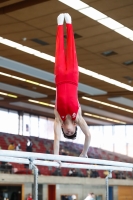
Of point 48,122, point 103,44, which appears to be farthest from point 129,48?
point 48,122

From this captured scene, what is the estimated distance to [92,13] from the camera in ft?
42.9

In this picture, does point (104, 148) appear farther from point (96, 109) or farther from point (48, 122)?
point (96, 109)

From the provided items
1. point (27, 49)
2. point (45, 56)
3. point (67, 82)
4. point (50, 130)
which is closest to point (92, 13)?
point (27, 49)

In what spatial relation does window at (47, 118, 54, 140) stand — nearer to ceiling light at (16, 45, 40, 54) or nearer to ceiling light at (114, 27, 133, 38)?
ceiling light at (16, 45, 40, 54)

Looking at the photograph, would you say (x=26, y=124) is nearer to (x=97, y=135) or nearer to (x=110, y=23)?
(x=97, y=135)

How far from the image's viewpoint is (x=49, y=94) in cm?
2648

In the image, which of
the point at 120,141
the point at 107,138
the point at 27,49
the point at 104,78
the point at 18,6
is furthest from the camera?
the point at 107,138

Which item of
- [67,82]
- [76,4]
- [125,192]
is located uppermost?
[76,4]

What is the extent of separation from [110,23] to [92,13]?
3.45 ft

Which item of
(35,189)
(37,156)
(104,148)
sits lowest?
(35,189)

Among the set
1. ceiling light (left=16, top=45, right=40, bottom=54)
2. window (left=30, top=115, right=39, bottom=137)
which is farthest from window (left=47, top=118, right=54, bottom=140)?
ceiling light (left=16, top=45, right=40, bottom=54)

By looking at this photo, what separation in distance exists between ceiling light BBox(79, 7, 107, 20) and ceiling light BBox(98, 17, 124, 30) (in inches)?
10.3

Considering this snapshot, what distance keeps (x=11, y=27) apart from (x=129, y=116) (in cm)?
2269

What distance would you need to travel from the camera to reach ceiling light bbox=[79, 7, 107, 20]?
12768 mm
